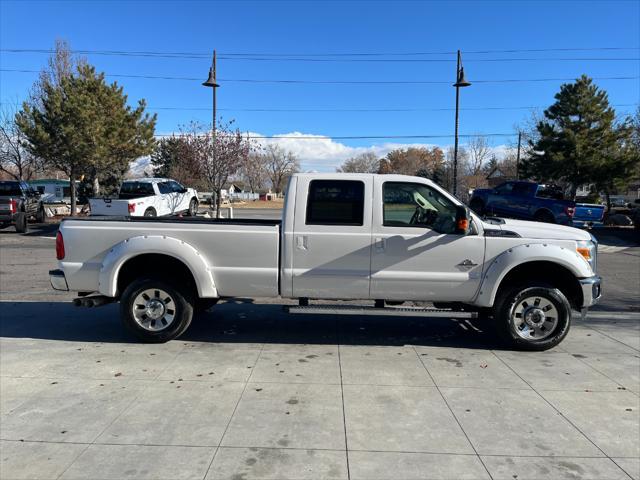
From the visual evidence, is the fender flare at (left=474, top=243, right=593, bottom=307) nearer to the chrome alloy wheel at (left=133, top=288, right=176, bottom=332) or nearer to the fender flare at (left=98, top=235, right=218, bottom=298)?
the fender flare at (left=98, top=235, right=218, bottom=298)

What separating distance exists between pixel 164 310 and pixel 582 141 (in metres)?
26.4

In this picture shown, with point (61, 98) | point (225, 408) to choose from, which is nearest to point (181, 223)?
point (225, 408)

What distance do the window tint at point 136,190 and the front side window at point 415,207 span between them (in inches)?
587

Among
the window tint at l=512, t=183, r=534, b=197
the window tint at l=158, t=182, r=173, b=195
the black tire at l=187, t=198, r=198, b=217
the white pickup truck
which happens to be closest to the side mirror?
the white pickup truck

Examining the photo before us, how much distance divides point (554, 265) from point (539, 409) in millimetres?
1960

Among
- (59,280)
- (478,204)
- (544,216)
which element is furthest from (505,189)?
(59,280)

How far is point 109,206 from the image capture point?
55.4ft

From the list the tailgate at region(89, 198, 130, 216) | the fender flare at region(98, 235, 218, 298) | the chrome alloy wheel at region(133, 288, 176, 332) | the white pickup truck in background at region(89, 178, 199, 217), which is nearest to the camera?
the fender flare at region(98, 235, 218, 298)

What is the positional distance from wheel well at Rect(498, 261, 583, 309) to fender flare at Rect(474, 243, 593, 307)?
4.7 inches

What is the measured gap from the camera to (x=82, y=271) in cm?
561

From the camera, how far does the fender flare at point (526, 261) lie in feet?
17.5

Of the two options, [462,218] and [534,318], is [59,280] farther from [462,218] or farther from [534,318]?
[534,318]

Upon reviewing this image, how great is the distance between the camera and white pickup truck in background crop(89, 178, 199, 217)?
663 inches

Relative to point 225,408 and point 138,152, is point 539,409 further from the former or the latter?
point 138,152
